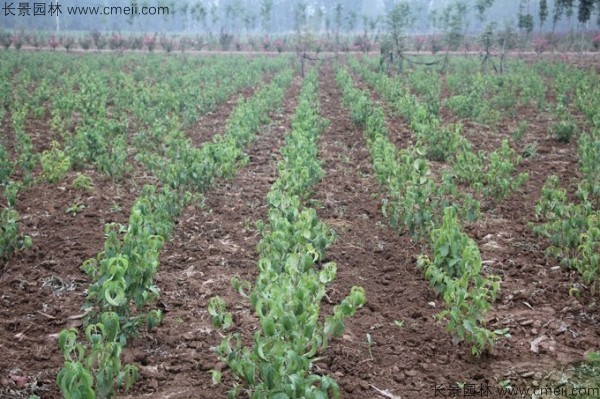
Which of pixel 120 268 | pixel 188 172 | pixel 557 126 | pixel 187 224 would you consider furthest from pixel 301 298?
pixel 557 126

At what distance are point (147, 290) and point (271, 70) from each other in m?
23.4

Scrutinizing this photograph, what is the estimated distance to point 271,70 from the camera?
27.0 meters

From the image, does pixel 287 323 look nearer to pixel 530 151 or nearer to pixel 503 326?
pixel 503 326

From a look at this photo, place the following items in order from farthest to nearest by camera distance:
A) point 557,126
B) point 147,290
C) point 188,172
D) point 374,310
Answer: point 557,126 → point 188,172 → point 374,310 → point 147,290

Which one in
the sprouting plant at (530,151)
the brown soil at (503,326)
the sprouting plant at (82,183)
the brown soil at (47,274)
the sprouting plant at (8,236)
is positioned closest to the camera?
the brown soil at (503,326)

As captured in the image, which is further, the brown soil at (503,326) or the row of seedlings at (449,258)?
the row of seedlings at (449,258)

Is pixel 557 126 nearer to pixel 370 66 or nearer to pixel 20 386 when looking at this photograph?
pixel 20 386

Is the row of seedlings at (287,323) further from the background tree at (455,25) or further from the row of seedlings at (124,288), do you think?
the background tree at (455,25)

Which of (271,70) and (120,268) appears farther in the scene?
(271,70)

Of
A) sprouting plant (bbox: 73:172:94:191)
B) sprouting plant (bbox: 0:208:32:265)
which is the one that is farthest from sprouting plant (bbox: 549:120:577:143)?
sprouting plant (bbox: 0:208:32:265)

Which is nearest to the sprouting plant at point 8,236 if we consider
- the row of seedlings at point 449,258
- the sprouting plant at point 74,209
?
the sprouting plant at point 74,209

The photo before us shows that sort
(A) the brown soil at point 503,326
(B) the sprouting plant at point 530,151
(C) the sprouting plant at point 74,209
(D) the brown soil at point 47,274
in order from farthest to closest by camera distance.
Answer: (B) the sprouting plant at point 530,151 < (C) the sprouting plant at point 74,209 < (D) the brown soil at point 47,274 < (A) the brown soil at point 503,326

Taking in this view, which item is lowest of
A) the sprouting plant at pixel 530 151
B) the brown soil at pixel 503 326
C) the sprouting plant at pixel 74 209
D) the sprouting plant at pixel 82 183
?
the brown soil at pixel 503 326

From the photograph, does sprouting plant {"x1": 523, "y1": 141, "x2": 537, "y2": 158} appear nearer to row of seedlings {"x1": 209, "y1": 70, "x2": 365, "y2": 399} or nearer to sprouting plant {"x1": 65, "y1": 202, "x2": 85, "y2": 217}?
row of seedlings {"x1": 209, "y1": 70, "x2": 365, "y2": 399}
